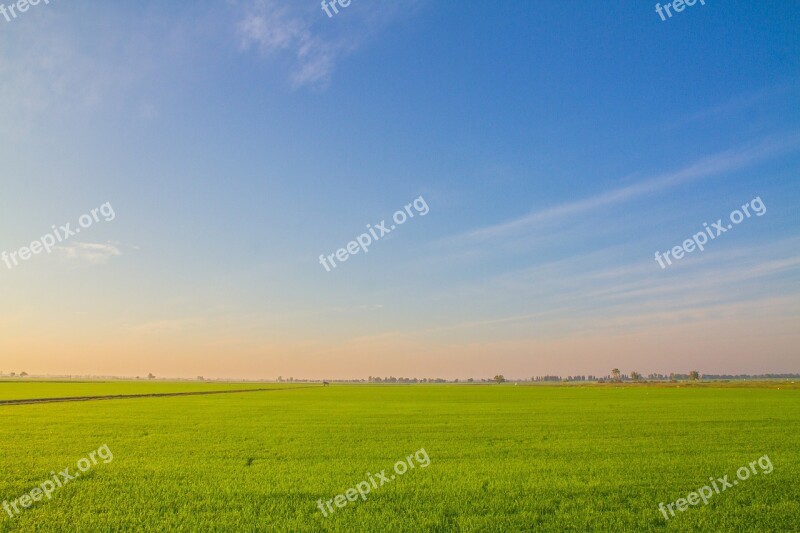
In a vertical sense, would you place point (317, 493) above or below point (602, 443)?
above

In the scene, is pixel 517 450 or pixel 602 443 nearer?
pixel 517 450

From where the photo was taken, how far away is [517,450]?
1997 centimetres

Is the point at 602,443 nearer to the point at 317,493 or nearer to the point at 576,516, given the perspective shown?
the point at 576,516

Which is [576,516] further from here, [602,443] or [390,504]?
[602,443]

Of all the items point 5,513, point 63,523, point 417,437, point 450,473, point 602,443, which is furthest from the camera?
point 417,437

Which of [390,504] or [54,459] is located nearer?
[390,504]

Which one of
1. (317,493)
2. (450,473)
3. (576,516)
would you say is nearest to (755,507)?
(576,516)

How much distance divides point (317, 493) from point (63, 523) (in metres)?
5.65

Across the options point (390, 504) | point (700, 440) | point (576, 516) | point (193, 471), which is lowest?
point (700, 440)

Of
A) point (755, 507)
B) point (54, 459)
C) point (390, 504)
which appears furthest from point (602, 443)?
point (54, 459)

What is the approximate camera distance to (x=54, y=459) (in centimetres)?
1797

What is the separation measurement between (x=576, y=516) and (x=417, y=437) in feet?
45.3

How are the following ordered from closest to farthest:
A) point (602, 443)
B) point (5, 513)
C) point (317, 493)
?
point (5, 513) → point (317, 493) → point (602, 443)

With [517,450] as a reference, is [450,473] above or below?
above
